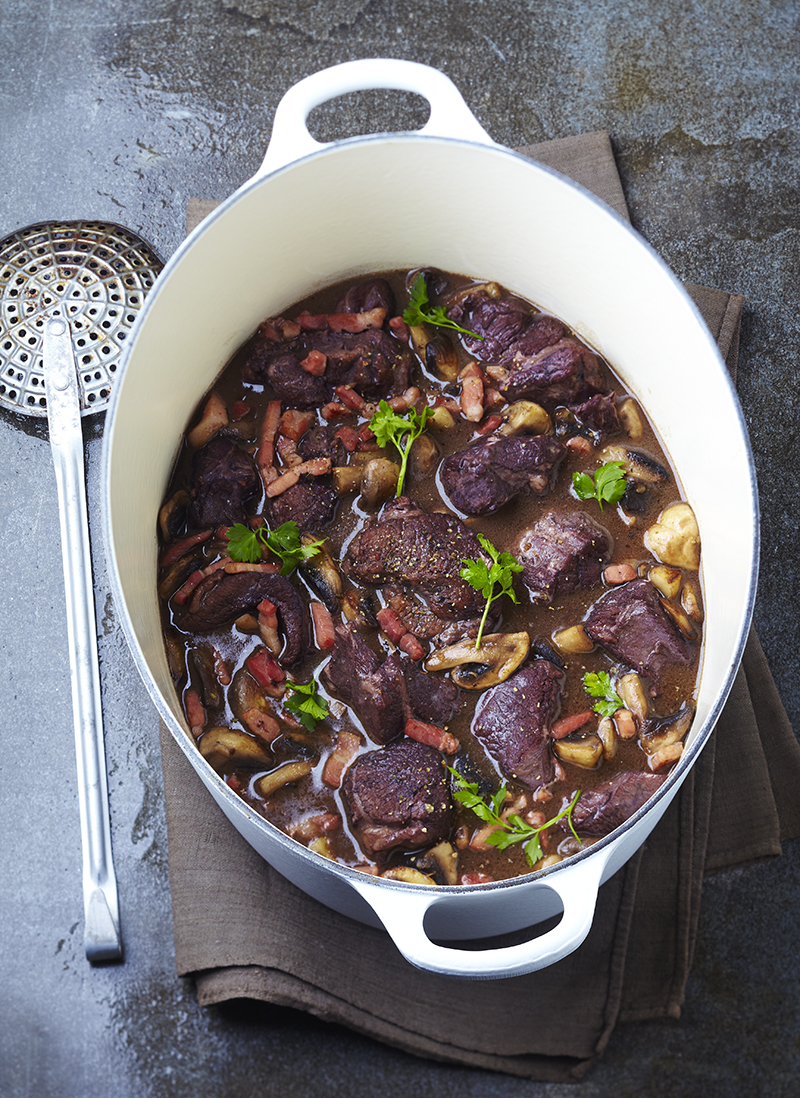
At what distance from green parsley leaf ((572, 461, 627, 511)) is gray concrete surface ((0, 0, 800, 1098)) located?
696 mm

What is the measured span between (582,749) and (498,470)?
72 cm

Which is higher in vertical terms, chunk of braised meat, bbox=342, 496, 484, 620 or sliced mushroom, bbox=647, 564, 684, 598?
chunk of braised meat, bbox=342, 496, 484, 620

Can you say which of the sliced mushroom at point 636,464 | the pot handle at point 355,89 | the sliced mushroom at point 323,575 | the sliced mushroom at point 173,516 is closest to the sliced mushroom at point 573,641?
the sliced mushroom at point 636,464

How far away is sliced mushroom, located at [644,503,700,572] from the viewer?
2363mm

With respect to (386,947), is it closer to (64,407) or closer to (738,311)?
(64,407)

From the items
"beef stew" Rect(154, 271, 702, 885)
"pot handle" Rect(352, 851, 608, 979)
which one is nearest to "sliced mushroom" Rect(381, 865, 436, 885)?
"beef stew" Rect(154, 271, 702, 885)

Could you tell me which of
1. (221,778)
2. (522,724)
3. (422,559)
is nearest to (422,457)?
(422,559)

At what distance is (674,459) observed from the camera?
2498 mm

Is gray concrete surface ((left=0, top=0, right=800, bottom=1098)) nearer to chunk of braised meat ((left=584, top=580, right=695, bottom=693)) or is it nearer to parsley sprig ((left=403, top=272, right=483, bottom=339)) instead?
chunk of braised meat ((left=584, top=580, right=695, bottom=693))

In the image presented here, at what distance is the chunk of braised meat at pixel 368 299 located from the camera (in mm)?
2568

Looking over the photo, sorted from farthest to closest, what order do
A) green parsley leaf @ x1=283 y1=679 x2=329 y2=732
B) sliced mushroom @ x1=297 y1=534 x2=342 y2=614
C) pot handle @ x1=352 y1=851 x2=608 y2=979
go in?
sliced mushroom @ x1=297 y1=534 x2=342 y2=614 → green parsley leaf @ x1=283 y1=679 x2=329 y2=732 → pot handle @ x1=352 y1=851 x2=608 y2=979

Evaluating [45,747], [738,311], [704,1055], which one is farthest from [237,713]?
[738,311]

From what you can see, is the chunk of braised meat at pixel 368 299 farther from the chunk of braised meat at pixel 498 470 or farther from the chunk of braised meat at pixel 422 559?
the chunk of braised meat at pixel 422 559

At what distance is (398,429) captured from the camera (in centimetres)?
236
